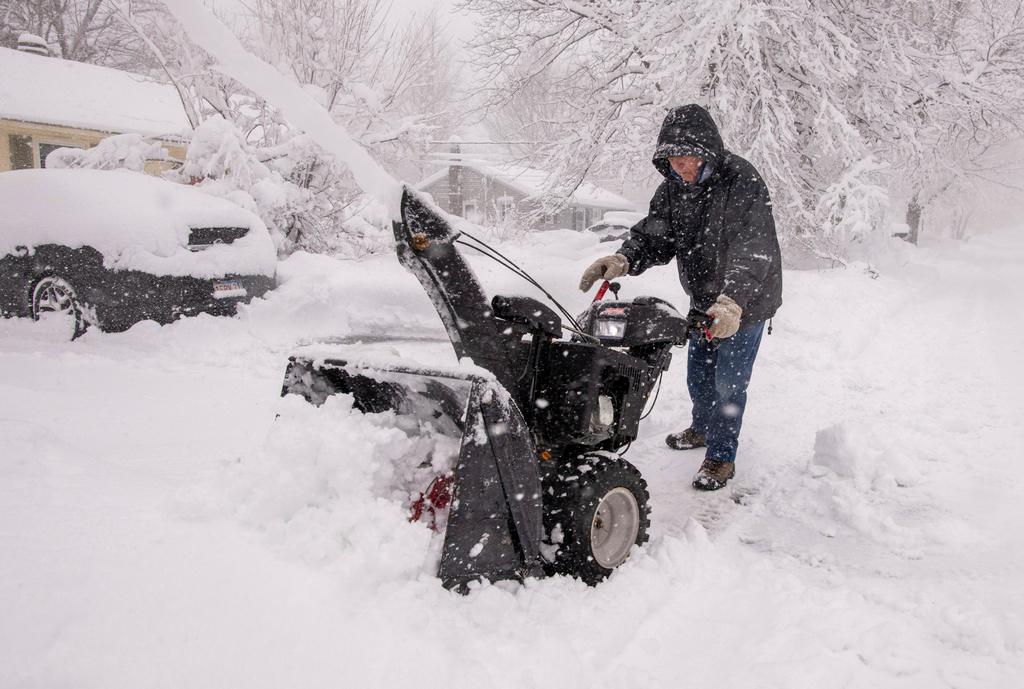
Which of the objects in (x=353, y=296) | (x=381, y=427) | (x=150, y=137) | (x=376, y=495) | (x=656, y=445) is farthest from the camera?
(x=150, y=137)

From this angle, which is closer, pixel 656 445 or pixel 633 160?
pixel 656 445

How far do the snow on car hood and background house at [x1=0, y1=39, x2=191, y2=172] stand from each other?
1319cm

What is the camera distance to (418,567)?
198 centimetres

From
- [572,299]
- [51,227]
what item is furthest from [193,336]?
[572,299]

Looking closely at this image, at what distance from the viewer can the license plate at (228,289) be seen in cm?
671

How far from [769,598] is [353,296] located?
6.99 metres

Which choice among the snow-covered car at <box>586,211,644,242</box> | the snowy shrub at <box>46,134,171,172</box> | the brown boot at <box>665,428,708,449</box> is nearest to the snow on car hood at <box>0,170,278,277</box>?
the snowy shrub at <box>46,134,171,172</box>

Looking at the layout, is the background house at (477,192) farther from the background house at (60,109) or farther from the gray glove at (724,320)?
the gray glove at (724,320)

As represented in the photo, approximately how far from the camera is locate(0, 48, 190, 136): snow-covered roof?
1914 centimetres

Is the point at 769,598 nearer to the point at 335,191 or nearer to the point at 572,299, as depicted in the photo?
the point at 572,299

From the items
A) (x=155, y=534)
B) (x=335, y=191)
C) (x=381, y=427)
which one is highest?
(x=335, y=191)

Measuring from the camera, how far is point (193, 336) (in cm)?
640

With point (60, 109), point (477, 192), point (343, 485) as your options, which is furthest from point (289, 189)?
point (477, 192)

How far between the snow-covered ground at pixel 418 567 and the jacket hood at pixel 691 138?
5.80 ft
